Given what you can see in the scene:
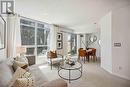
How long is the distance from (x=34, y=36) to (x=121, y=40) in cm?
427

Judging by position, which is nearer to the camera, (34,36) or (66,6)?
(66,6)

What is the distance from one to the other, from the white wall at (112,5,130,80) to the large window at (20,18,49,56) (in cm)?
392

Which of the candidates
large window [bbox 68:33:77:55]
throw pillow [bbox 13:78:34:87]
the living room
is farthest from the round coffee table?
large window [bbox 68:33:77:55]

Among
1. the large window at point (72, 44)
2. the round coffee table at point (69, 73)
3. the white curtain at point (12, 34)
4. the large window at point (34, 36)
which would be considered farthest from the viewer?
the large window at point (72, 44)

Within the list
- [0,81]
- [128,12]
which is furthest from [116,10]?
[0,81]

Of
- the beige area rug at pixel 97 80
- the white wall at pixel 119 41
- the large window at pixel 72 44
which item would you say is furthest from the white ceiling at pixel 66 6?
the large window at pixel 72 44

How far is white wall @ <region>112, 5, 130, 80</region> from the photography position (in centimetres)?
434

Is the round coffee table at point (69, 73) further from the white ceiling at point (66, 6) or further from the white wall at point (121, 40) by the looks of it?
the white ceiling at point (66, 6)

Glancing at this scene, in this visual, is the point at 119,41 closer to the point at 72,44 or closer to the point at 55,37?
the point at 55,37

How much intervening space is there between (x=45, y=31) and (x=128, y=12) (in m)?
4.69

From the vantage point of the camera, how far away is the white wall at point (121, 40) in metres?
4.34

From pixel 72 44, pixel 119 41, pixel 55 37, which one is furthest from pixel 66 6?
pixel 72 44

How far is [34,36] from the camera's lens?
6.64 metres

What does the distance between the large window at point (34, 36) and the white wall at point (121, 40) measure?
3.92m
